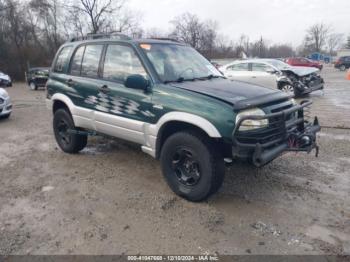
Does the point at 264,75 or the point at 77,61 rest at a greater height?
the point at 77,61

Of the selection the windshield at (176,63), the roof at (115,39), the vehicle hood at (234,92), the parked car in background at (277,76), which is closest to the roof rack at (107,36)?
the roof at (115,39)

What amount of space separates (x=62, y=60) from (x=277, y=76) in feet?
29.3

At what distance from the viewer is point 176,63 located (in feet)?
14.7

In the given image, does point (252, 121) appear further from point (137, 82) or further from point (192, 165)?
point (137, 82)

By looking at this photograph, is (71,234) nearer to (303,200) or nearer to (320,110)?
(303,200)

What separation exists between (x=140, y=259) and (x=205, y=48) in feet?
→ 173

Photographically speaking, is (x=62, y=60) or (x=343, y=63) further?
A: (x=343, y=63)

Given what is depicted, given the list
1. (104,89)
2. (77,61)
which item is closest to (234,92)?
(104,89)

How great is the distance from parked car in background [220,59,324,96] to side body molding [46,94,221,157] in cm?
827

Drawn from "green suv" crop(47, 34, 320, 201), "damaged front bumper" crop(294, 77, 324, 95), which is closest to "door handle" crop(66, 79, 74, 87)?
"green suv" crop(47, 34, 320, 201)

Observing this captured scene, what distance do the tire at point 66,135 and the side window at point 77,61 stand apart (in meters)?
0.79

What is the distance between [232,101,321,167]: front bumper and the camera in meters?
3.35

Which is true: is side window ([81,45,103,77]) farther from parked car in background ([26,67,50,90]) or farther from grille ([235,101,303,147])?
parked car in background ([26,67,50,90])

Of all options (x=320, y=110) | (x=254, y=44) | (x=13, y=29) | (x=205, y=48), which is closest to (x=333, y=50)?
(x=254, y=44)
